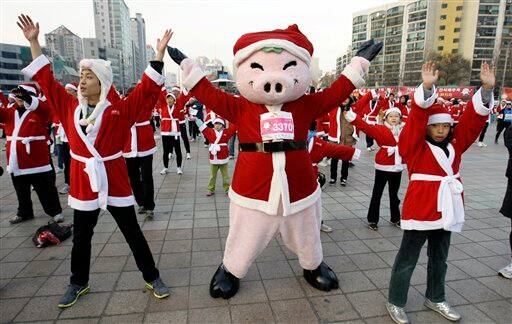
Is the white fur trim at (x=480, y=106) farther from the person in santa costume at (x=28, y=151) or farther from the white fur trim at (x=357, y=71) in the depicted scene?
the person in santa costume at (x=28, y=151)

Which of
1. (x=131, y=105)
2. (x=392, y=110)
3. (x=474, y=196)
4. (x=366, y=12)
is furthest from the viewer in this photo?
(x=366, y=12)

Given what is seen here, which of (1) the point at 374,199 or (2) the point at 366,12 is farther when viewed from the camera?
(2) the point at 366,12

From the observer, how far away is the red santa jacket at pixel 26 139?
482 centimetres

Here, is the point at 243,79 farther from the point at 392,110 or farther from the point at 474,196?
the point at 474,196

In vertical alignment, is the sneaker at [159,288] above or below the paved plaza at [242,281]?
above

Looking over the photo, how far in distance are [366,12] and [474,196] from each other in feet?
292

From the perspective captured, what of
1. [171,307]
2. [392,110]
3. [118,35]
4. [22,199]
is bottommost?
[171,307]

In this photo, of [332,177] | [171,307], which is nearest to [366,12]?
[332,177]

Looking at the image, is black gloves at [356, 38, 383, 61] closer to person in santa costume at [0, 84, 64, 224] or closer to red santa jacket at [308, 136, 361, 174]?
red santa jacket at [308, 136, 361, 174]

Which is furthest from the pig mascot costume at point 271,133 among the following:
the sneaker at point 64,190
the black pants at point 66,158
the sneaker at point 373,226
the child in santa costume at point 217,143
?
the sneaker at point 64,190

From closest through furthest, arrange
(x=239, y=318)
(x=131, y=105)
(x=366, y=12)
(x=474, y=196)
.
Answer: (x=239, y=318)
(x=131, y=105)
(x=474, y=196)
(x=366, y=12)

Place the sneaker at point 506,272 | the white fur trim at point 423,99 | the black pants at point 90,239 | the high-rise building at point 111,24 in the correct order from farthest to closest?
the high-rise building at point 111,24 < the sneaker at point 506,272 < the black pants at point 90,239 < the white fur trim at point 423,99

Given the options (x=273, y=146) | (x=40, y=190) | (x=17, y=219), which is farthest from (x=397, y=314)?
(x=17, y=219)

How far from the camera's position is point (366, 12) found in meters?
83.3
